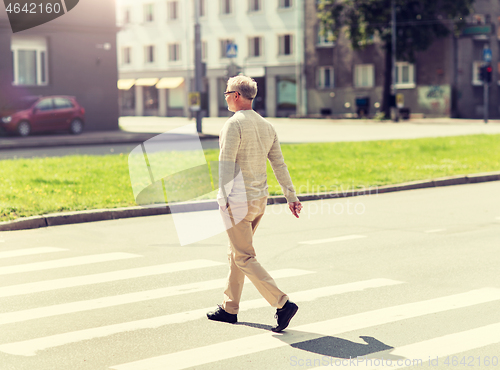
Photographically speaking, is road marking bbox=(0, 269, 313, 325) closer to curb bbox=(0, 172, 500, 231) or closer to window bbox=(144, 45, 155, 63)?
curb bbox=(0, 172, 500, 231)

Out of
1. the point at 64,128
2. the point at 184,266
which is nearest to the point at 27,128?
the point at 64,128

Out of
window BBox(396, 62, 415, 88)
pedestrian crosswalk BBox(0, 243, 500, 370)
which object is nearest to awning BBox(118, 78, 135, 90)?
window BBox(396, 62, 415, 88)

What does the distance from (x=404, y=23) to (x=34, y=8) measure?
2404cm

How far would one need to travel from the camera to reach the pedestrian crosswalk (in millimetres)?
4680

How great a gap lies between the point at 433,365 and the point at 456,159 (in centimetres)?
1492

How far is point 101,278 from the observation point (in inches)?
274

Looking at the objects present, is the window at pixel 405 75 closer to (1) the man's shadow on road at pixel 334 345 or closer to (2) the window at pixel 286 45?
(2) the window at pixel 286 45

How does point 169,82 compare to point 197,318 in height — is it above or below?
above

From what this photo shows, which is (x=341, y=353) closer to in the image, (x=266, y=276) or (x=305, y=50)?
(x=266, y=276)

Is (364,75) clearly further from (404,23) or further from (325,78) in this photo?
(404,23)

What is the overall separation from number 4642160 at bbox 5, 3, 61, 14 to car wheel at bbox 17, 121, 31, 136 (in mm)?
4647

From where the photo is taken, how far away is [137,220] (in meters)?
10.7

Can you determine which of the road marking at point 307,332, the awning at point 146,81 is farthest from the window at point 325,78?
the road marking at point 307,332

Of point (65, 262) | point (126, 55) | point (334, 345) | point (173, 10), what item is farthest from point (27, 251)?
point (126, 55)
